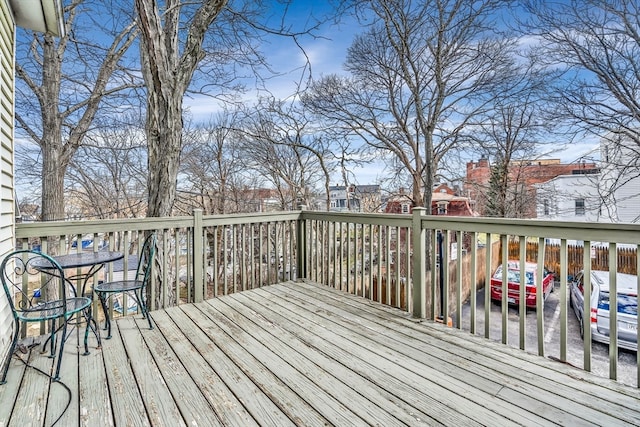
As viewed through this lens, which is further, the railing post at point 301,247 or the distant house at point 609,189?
the distant house at point 609,189

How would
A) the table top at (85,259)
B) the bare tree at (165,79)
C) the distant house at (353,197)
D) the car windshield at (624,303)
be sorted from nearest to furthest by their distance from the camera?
the table top at (85,259) < the bare tree at (165,79) < the car windshield at (624,303) < the distant house at (353,197)

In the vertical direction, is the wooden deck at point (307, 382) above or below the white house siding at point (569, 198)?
below

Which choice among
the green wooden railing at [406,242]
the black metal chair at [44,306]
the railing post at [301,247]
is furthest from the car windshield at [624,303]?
the black metal chair at [44,306]

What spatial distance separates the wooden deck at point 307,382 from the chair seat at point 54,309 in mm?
364

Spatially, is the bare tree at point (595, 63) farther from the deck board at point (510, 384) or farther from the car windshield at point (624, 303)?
the deck board at point (510, 384)

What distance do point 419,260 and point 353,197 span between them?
888 centimetres

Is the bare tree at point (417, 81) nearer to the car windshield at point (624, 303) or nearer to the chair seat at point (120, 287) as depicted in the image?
the car windshield at point (624, 303)

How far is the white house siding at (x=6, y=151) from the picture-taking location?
7.29ft

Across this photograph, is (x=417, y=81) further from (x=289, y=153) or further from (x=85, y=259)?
(x=85, y=259)

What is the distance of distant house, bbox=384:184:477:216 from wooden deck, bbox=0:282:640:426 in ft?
28.9

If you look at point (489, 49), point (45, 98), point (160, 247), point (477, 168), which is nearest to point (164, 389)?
point (160, 247)

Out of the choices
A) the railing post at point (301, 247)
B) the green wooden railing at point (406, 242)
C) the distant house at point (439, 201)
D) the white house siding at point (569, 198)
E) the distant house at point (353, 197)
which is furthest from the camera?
the distant house at point (353, 197)

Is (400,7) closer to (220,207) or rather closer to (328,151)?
(328,151)

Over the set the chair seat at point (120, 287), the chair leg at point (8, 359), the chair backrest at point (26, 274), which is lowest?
the chair leg at point (8, 359)
